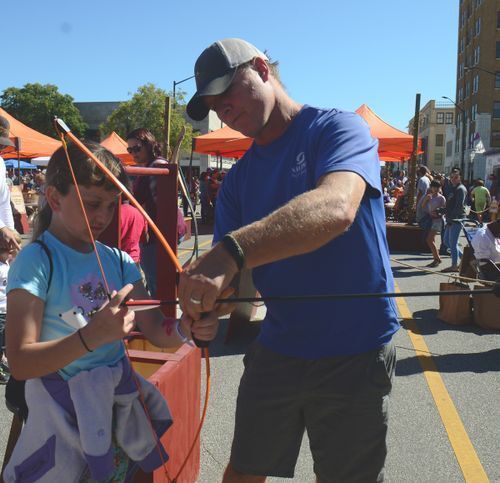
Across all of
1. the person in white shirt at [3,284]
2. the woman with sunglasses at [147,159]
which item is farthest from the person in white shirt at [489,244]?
the person in white shirt at [3,284]

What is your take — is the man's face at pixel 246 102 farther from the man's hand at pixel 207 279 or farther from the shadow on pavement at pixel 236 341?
the shadow on pavement at pixel 236 341

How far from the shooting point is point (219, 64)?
69.0 inches

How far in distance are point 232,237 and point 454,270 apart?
8.92 m

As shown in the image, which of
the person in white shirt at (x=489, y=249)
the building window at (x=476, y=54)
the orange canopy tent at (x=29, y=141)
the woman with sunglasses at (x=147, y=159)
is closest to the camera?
the woman with sunglasses at (x=147, y=159)

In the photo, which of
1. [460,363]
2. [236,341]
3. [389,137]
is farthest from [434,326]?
[389,137]

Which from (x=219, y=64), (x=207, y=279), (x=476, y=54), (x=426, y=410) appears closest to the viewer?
(x=207, y=279)

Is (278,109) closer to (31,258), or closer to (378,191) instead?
(378,191)

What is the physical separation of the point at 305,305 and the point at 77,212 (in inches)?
32.7

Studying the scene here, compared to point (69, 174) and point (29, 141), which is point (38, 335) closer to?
point (69, 174)

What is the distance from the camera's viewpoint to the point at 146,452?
1.84m

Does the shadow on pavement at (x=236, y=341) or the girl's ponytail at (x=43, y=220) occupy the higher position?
the girl's ponytail at (x=43, y=220)

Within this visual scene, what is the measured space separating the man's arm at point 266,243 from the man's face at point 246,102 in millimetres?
610

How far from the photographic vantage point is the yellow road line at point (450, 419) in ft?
10.7

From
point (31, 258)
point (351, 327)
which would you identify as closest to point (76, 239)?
point (31, 258)
